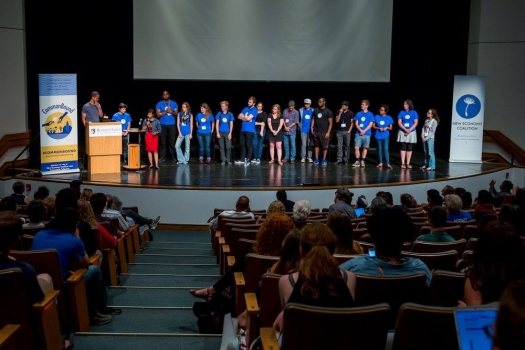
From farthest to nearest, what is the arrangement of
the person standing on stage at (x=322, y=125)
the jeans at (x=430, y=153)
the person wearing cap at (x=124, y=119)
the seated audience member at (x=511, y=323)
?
the person standing on stage at (x=322, y=125)
the jeans at (x=430, y=153)
the person wearing cap at (x=124, y=119)
the seated audience member at (x=511, y=323)

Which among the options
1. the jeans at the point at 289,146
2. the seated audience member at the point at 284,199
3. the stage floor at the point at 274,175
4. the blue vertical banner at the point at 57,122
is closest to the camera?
the seated audience member at the point at 284,199

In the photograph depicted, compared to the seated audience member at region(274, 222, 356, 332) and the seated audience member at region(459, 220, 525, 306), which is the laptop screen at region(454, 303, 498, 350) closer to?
the seated audience member at region(459, 220, 525, 306)

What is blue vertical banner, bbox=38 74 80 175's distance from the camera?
496 inches

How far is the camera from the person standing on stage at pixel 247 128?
14930 millimetres

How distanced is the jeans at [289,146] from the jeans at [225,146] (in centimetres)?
122

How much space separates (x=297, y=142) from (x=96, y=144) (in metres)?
5.87

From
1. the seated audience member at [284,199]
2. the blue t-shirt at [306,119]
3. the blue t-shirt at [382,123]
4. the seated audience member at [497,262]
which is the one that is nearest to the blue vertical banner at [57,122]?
the blue t-shirt at [306,119]

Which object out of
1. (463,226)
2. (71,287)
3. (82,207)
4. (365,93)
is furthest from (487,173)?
(71,287)

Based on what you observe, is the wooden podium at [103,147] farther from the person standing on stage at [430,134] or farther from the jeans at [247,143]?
the person standing on stage at [430,134]

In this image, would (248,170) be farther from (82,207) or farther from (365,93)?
(82,207)

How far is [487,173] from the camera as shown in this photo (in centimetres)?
1448

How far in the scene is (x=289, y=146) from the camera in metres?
15.6

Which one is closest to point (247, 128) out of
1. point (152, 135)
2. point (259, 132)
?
point (259, 132)

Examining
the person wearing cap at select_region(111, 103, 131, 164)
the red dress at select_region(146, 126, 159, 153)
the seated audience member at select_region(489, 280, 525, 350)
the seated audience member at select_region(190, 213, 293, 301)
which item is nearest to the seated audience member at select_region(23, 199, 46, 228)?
the seated audience member at select_region(190, 213, 293, 301)
